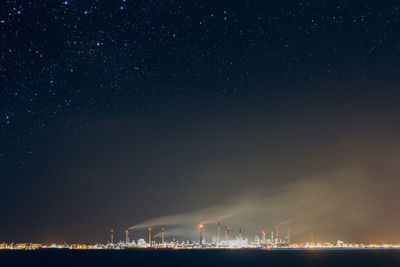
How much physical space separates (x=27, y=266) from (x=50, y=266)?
426 centimetres

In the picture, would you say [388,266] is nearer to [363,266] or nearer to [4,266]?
[363,266]

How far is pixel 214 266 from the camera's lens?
311 feet

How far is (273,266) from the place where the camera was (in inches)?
3770

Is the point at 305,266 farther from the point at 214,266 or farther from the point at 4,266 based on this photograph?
the point at 4,266

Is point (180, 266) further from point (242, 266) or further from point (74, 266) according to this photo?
point (74, 266)

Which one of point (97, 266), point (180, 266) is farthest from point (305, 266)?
point (97, 266)

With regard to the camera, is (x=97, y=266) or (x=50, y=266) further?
(x=50, y=266)

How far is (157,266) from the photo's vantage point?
9600 centimetres

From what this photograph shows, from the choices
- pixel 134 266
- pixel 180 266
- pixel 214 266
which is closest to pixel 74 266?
pixel 134 266

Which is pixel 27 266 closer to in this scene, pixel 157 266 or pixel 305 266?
pixel 157 266

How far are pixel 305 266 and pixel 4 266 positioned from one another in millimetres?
53664

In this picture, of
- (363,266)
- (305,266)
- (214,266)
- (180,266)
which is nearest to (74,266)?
(180,266)

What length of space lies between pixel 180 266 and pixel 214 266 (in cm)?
614

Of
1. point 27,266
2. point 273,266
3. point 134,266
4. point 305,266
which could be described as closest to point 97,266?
point 134,266
